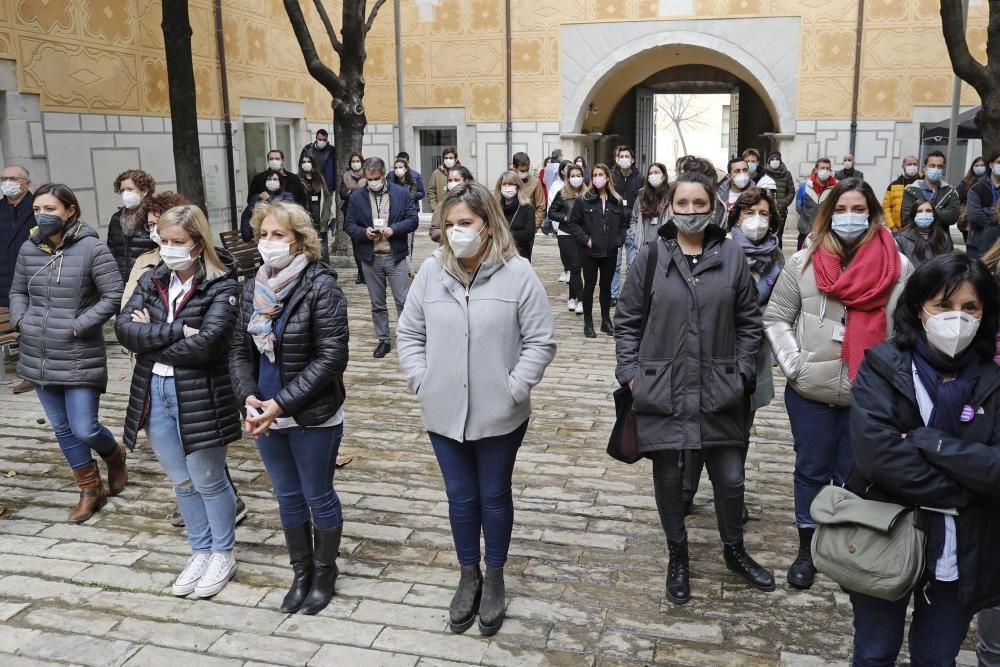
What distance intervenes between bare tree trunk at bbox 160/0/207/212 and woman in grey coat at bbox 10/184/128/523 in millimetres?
6342

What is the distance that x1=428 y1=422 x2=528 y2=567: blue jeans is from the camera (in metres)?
3.85

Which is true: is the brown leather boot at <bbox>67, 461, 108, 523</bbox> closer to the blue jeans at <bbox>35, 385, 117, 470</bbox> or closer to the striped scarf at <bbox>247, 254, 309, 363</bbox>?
the blue jeans at <bbox>35, 385, 117, 470</bbox>

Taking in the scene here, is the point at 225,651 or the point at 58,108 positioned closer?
the point at 225,651

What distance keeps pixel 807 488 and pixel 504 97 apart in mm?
18061

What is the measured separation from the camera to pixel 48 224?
509 centimetres

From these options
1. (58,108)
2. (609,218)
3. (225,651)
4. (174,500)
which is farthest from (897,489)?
(58,108)

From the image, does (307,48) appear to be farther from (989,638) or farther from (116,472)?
(989,638)

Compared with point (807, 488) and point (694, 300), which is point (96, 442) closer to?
point (694, 300)

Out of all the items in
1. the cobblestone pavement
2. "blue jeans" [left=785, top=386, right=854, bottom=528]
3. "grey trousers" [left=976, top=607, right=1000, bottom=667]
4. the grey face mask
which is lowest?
the cobblestone pavement

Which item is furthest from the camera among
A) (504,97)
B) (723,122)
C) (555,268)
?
(723,122)

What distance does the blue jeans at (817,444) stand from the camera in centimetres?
412

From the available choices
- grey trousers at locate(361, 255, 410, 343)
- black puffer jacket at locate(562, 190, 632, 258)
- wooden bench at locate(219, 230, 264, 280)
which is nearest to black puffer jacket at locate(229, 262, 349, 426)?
grey trousers at locate(361, 255, 410, 343)

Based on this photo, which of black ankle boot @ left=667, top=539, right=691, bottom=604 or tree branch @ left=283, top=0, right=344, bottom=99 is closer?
black ankle boot @ left=667, top=539, right=691, bottom=604

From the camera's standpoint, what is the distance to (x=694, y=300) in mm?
3971
